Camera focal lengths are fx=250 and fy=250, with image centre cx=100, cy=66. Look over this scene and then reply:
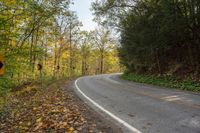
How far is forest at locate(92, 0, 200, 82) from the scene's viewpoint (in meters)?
19.2

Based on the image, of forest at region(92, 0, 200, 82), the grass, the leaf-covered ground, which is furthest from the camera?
forest at region(92, 0, 200, 82)

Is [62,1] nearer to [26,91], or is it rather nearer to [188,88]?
[26,91]

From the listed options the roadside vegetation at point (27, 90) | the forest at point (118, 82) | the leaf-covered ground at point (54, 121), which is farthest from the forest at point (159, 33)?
the leaf-covered ground at point (54, 121)

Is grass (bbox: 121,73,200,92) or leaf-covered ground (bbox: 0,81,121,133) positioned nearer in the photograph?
leaf-covered ground (bbox: 0,81,121,133)

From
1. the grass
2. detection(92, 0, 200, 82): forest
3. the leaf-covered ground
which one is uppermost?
detection(92, 0, 200, 82): forest

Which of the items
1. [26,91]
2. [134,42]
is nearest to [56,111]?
[26,91]

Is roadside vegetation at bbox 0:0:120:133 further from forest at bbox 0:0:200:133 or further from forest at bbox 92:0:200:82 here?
Result: forest at bbox 92:0:200:82

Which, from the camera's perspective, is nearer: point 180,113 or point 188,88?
point 180,113

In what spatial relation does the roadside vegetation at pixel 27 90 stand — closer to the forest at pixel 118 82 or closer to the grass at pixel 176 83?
the forest at pixel 118 82

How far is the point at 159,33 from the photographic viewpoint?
21.8 m

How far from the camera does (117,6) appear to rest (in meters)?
25.2

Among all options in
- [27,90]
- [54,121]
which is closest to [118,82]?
[27,90]

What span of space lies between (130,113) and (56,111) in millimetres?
2904

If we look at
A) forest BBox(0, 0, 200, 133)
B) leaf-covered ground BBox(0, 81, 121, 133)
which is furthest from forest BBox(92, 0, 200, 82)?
leaf-covered ground BBox(0, 81, 121, 133)
